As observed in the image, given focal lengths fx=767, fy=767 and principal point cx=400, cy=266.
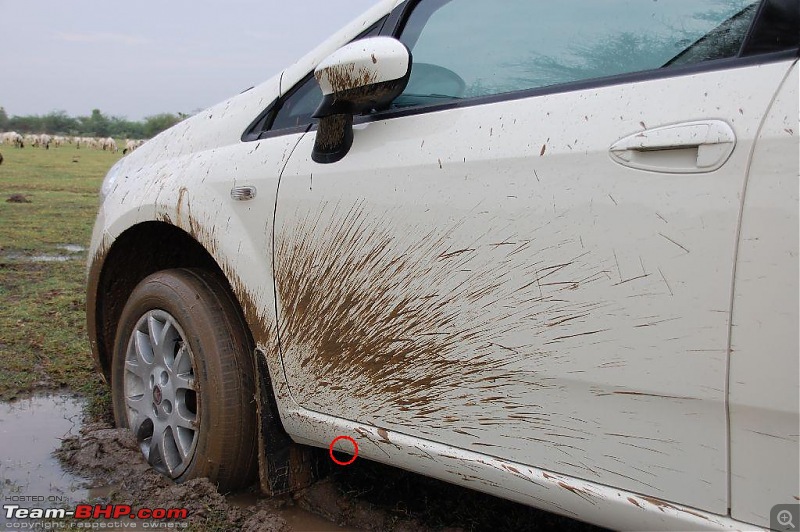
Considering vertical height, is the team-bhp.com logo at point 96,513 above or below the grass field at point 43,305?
below

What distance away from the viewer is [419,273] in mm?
1946

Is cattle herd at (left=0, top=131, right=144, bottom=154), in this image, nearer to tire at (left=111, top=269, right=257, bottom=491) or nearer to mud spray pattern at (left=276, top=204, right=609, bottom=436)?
tire at (left=111, top=269, right=257, bottom=491)

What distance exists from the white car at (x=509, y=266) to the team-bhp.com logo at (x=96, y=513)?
0.20 meters

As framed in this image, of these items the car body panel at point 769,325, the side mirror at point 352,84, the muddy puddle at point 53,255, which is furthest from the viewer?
the muddy puddle at point 53,255

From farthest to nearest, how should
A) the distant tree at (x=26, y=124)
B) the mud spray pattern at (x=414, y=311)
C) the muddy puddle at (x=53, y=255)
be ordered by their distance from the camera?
the distant tree at (x=26, y=124), the muddy puddle at (x=53, y=255), the mud spray pattern at (x=414, y=311)

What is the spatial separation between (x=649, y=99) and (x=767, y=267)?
1.45 feet

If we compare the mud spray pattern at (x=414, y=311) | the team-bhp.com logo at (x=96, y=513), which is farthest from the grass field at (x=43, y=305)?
the mud spray pattern at (x=414, y=311)

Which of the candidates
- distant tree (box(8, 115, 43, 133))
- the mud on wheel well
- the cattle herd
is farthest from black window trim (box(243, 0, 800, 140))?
distant tree (box(8, 115, 43, 133))

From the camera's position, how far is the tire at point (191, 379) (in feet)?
8.20

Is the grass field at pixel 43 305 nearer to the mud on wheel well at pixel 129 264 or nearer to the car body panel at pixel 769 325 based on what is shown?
the mud on wheel well at pixel 129 264

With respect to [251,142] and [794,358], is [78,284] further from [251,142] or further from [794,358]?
[794,358]

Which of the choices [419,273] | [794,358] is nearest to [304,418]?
[419,273]

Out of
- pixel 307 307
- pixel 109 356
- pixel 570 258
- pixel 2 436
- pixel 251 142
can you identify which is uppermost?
pixel 251 142

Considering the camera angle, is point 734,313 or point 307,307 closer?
point 734,313
